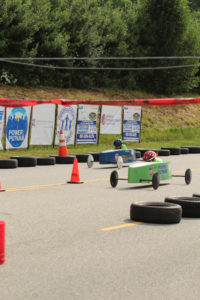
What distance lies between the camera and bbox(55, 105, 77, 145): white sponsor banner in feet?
90.8

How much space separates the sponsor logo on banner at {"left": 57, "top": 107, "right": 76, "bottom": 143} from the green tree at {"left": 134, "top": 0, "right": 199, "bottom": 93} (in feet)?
72.3

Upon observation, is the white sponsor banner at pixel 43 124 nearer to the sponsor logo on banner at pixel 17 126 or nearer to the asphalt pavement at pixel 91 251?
the sponsor logo on banner at pixel 17 126

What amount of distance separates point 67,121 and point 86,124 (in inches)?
Result: 53.3

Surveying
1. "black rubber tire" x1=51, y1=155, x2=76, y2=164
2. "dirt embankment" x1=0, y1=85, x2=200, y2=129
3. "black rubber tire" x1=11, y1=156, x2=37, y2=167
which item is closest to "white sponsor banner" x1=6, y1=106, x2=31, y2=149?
"black rubber tire" x1=51, y1=155, x2=76, y2=164

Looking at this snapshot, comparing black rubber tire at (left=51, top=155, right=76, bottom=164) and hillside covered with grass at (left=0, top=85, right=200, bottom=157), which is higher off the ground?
hillside covered with grass at (left=0, top=85, right=200, bottom=157)

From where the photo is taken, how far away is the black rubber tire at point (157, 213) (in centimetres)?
881

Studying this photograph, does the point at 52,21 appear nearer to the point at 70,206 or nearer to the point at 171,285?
the point at 70,206

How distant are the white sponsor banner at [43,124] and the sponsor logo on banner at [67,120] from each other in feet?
2.84

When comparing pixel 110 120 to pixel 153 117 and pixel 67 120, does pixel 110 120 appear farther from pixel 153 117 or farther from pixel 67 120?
pixel 153 117

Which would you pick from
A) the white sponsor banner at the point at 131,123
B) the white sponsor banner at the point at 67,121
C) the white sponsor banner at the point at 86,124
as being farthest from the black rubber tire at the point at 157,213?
the white sponsor banner at the point at 131,123

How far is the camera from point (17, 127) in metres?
24.8

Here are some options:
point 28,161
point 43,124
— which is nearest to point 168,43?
point 43,124

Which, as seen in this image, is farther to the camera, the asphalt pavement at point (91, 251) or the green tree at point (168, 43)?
the green tree at point (168, 43)

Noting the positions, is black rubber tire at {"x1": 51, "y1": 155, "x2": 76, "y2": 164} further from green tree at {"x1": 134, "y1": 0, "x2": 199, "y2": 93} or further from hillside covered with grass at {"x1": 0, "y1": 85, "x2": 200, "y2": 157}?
green tree at {"x1": 134, "y1": 0, "x2": 199, "y2": 93}
